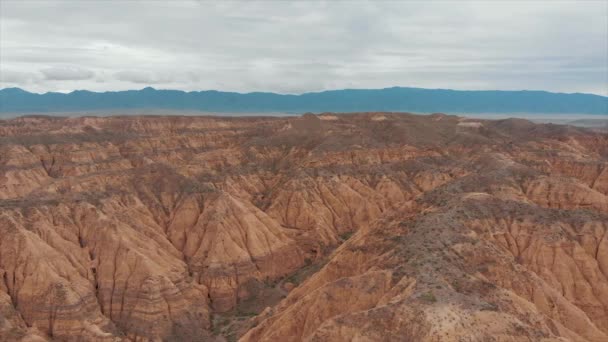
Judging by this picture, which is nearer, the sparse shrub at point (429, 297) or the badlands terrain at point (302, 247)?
the sparse shrub at point (429, 297)

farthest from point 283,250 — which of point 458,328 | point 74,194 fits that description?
point 458,328

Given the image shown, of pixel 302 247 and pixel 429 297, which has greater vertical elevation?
pixel 429 297

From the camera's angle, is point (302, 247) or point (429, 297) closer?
point (429, 297)

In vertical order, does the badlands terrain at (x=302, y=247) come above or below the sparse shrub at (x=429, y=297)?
below

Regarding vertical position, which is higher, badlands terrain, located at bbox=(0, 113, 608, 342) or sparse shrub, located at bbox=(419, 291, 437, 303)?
sparse shrub, located at bbox=(419, 291, 437, 303)

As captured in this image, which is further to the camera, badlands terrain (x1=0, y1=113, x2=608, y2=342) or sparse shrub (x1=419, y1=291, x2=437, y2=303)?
badlands terrain (x1=0, y1=113, x2=608, y2=342)

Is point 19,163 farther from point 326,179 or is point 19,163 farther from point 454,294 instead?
point 454,294

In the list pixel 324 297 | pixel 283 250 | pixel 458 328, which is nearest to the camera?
pixel 458 328

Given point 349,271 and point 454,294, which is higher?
point 454,294
